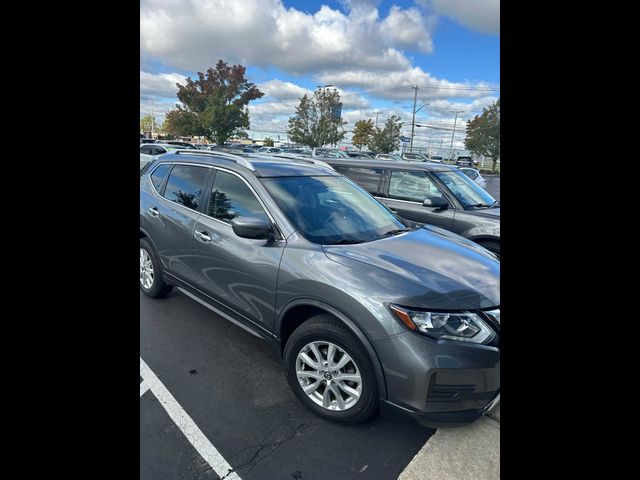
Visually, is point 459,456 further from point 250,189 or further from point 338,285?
point 250,189

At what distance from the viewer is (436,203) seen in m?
5.31

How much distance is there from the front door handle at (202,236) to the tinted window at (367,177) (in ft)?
11.4

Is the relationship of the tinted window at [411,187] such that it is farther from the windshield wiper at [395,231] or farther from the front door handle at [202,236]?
the front door handle at [202,236]

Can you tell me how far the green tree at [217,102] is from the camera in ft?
93.9

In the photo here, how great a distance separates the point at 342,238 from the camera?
2.88 metres

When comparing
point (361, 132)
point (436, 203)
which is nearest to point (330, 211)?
point (436, 203)

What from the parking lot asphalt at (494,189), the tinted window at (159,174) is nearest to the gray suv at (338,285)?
the tinted window at (159,174)

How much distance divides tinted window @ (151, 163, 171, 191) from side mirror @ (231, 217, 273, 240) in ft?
6.47

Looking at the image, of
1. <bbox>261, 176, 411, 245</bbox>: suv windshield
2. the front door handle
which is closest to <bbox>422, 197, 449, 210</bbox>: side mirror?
<bbox>261, 176, 411, 245</bbox>: suv windshield

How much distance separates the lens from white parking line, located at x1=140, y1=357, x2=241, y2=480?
213cm

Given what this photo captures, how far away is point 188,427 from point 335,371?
1017 millimetres
